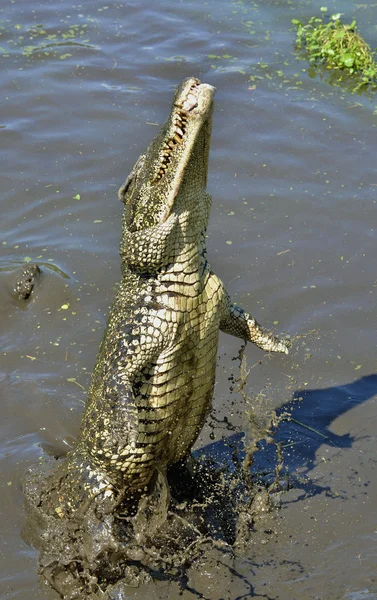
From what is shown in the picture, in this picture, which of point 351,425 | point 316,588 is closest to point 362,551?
point 316,588

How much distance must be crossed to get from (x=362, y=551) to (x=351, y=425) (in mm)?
1254

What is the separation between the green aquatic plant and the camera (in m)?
11.1

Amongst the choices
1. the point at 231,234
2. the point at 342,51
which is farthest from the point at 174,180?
the point at 342,51

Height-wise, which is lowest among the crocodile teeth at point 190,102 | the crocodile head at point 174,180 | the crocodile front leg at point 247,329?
the crocodile front leg at point 247,329

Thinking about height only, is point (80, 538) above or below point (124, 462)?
below

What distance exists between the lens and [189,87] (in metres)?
4.91

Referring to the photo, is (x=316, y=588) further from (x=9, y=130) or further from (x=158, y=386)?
(x=9, y=130)

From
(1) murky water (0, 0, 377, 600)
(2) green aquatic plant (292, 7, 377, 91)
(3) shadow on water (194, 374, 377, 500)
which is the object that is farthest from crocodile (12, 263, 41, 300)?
(2) green aquatic plant (292, 7, 377, 91)

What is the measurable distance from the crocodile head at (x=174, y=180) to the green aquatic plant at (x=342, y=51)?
647 cm

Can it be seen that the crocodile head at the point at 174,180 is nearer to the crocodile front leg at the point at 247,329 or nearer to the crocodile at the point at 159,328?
the crocodile at the point at 159,328

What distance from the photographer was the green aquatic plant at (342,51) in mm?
11051

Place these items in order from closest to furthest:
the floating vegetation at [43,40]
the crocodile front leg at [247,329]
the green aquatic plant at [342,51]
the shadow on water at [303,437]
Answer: the crocodile front leg at [247,329], the shadow on water at [303,437], the green aquatic plant at [342,51], the floating vegetation at [43,40]

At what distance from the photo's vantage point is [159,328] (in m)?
5.03

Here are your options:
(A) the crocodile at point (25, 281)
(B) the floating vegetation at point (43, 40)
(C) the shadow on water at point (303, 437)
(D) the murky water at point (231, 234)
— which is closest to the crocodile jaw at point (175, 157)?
(C) the shadow on water at point (303, 437)
